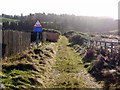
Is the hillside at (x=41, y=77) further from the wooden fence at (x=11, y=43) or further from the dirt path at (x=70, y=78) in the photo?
the wooden fence at (x=11, y=43)

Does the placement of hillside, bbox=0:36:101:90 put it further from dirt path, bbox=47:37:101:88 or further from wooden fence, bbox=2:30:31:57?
wooden fence, bbox=2:30:31:57

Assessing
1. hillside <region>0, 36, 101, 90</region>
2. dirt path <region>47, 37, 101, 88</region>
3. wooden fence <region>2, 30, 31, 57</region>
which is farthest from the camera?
wooden fence <region>2, 30, 31, 57</region>

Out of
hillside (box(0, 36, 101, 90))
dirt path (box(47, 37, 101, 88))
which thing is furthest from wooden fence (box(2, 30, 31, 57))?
dirt path (box(47, 37, 101, 88))

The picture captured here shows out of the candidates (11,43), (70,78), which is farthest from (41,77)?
(11,43)

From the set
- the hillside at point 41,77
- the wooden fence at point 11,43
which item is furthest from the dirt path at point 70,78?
the wooden fence at point 11,43

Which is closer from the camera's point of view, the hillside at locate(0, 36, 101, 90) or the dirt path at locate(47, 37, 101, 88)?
the hillside at locate(0, 36, 101, 90)

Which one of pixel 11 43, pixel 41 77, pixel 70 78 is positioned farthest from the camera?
pixel 11 43

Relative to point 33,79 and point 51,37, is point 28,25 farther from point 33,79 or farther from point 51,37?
point 33,79

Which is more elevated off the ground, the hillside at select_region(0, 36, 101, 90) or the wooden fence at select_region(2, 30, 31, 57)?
the wooden fence at select_region(2, 30, 31, 57)

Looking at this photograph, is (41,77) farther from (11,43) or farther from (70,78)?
(11,43)

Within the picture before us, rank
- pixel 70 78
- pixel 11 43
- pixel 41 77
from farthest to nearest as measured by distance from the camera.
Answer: pixel 11 43, pixel 70 78, pixel 41 77

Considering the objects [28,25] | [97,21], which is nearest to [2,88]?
[28,25]

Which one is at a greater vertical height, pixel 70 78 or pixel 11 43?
pixel 11 43

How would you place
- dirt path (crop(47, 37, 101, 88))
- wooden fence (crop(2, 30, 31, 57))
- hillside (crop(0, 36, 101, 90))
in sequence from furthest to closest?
wooden fence (crop(2, 30, 31, 57)) < dirt path (crop(47, 37, 101, 88)) < hillside (crop(0, 36, 101, 90))
